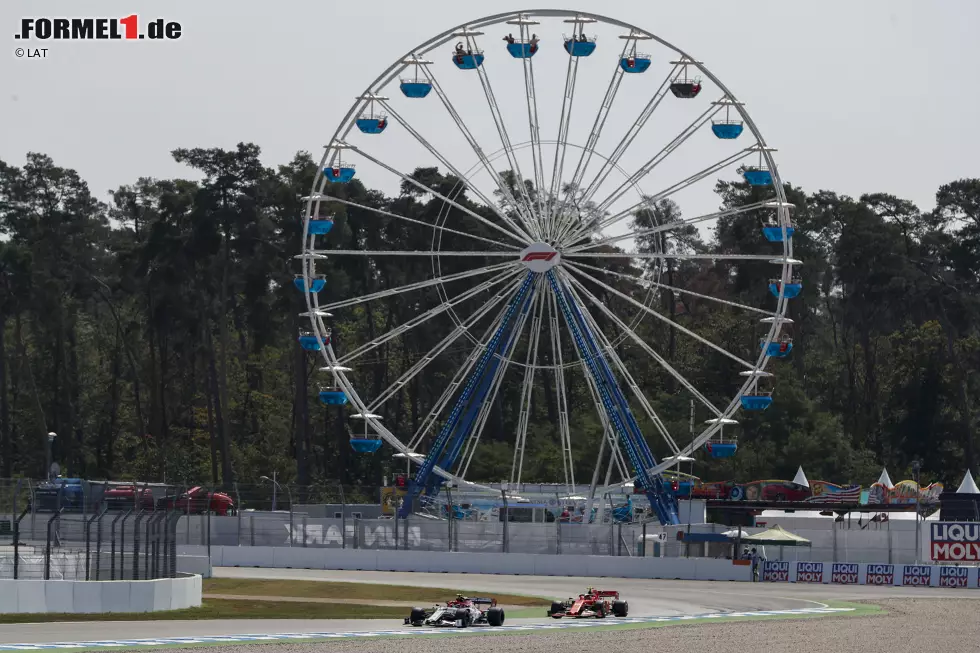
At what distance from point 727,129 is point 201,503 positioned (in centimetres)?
2450

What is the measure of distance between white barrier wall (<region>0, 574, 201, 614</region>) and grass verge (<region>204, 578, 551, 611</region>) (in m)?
9.07

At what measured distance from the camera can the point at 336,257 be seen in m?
106

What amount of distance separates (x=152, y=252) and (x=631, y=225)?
32.3 m

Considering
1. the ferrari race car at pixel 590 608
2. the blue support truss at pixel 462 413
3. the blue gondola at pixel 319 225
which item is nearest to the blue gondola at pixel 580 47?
the blue support truss at pixel 462 413

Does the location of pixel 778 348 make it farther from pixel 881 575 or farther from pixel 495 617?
pixel 495 617

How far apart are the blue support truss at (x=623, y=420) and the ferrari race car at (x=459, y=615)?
2595 centimetres

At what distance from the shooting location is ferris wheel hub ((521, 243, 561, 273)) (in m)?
60.3

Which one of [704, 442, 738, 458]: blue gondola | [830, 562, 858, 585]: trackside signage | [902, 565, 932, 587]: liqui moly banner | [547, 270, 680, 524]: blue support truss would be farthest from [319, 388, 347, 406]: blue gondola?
[902, 565, 932, 587]: liqui moly banner

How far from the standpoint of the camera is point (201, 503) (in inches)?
2601

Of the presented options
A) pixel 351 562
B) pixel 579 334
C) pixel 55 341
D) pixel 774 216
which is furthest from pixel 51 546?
pixel 55 341

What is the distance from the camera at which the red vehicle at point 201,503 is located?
204 feet

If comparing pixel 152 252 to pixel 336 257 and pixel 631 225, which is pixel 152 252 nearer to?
pixel 336 257

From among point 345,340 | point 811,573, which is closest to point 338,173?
point 811,573

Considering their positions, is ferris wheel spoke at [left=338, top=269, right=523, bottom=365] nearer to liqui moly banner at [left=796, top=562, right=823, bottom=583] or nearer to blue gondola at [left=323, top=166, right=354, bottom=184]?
blue gondola at [left=323, top=166, right=354, bottom=184]
